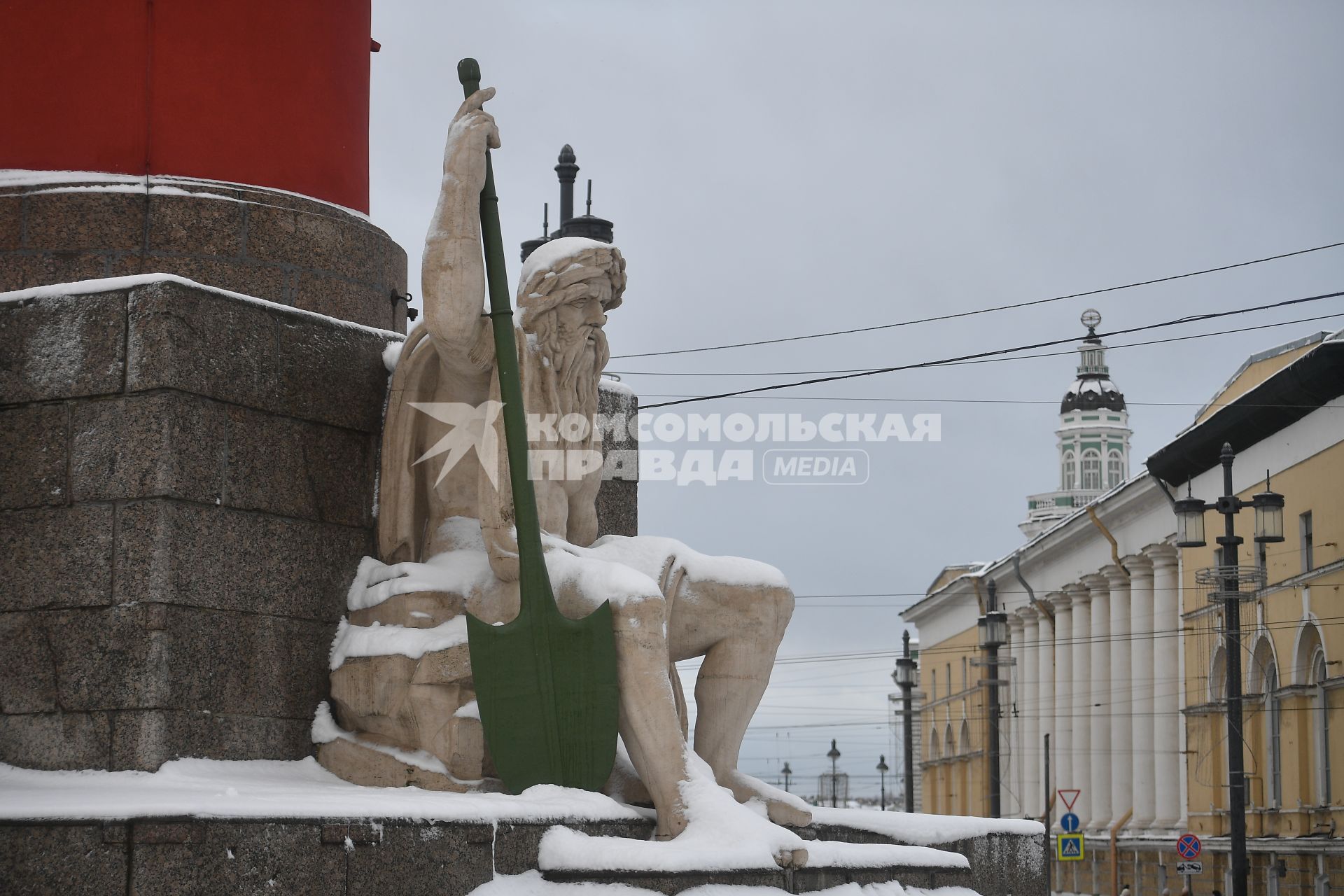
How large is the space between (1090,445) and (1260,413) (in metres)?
52.7

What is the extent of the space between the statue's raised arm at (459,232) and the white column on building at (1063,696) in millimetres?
39457

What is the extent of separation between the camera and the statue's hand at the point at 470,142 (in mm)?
5633

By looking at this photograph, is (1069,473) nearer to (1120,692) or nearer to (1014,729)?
(1014,729)

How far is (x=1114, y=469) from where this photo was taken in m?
81.1

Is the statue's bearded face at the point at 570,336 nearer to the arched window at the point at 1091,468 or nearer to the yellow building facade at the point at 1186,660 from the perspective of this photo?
the yellow building facade at the point at 1186,660

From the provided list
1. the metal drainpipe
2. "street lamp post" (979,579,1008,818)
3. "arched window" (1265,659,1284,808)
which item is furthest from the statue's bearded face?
the metal drainpipe

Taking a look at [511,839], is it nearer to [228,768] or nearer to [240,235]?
[228,768]

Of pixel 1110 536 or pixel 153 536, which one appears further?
pixel 1110 536

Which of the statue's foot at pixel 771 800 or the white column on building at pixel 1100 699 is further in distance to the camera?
the white column on building at pixel 1100 699

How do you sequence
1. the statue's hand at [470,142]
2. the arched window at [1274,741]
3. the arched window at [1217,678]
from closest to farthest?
the statue's hand at [470,142] → the arched window at [1274,741] → the arched window at [1217,678]

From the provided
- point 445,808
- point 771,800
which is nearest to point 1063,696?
point 771,800

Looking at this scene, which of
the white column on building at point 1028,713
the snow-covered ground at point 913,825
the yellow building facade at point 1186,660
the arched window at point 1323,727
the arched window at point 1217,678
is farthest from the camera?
the white column on building at point 1028,713

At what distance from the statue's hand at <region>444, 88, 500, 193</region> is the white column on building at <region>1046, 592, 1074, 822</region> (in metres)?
39.5

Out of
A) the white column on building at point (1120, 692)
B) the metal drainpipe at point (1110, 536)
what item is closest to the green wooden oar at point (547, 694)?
the metal drainpipe at point (1110, 536)
